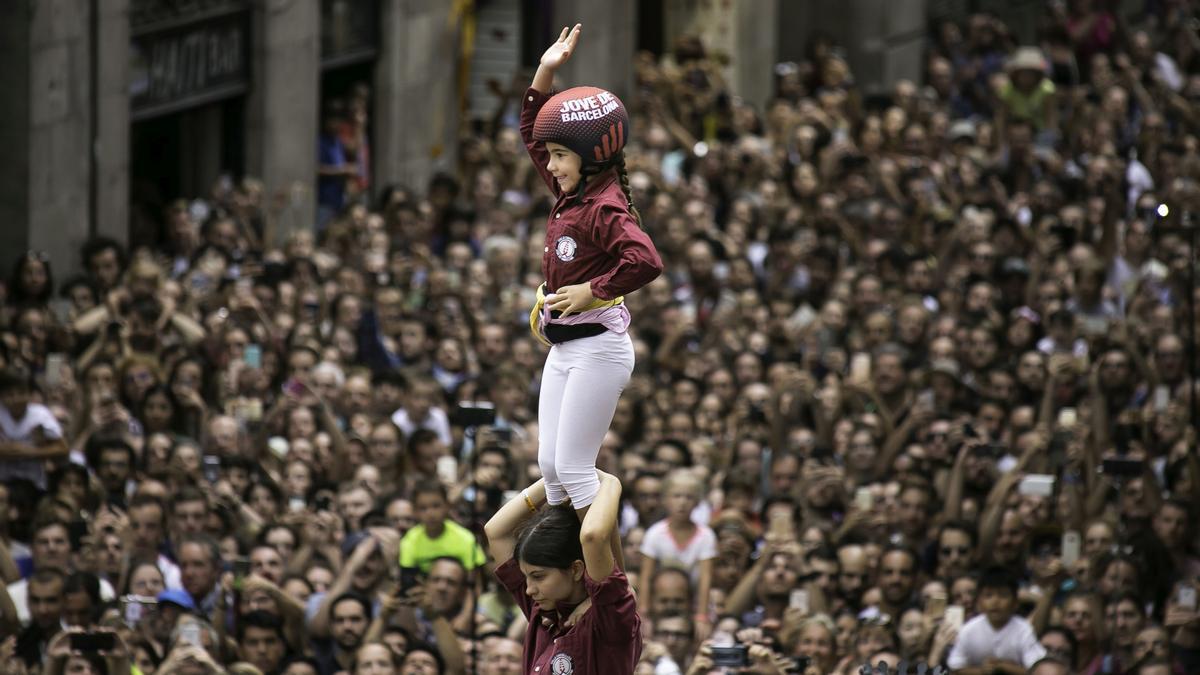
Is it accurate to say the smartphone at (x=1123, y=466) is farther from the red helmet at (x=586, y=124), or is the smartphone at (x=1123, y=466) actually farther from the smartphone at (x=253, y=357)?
the smartphone at (x=253, y=357)

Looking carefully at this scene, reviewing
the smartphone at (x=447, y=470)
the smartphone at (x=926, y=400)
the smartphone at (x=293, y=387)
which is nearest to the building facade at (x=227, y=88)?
the smartphone at (x=293, y=387)

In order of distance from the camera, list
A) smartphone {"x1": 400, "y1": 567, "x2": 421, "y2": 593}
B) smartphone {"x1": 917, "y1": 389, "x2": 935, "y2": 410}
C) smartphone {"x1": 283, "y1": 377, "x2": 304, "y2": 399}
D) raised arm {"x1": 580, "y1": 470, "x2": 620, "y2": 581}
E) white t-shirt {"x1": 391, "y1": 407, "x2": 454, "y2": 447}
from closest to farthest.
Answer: raised arm {"x1": 580, "y1": 470, "x2": 620, "y2": 581} → smartphone {"x1": 400, "y1": 567, "x2": 421, "y2": 593} → smartphone {"x1": 917, "y1": 389, "x2": 935, "y2": 410} → white t-shirt {"x1": 391, "y1": 407, "x2": 454, "y2": 447} → smartphone {"x1": 283, "y1": 377, "x2": 304, "y2": 399}

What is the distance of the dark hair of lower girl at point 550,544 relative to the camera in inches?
265

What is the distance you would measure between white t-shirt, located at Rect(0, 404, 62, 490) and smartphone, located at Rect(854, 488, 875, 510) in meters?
5.26

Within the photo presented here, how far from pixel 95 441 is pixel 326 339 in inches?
128

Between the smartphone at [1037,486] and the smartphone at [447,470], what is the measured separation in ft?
12.2

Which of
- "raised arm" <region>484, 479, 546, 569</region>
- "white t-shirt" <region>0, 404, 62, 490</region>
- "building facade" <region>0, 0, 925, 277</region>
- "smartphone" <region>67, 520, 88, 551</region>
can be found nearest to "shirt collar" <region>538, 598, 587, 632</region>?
"raised arm" <region>484, 479, 546, 569</region>

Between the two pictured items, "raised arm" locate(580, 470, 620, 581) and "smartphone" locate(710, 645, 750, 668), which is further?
"smartphone" locate(710, 645, 750, 668)

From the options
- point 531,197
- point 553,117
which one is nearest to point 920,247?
point 531,197

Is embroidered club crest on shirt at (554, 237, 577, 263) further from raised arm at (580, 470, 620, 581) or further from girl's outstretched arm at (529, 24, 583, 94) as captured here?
raised arm at (580, 470, 620, 581)

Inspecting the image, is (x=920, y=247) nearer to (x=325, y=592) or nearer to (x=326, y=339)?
(x=326, y=339)

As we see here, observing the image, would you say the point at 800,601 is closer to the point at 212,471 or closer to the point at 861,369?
the point at 212,471

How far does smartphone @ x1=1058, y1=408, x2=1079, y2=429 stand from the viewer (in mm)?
14668

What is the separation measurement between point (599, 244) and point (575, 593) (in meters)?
1.20
